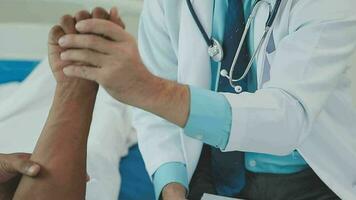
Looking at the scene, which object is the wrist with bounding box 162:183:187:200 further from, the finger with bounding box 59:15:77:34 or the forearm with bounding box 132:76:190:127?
the finger with bounding box 59:15:77:34

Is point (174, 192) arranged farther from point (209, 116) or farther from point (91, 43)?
point (91, 43)

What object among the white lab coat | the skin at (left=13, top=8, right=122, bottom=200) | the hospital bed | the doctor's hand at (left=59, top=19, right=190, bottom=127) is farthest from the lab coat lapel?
the hospital bed

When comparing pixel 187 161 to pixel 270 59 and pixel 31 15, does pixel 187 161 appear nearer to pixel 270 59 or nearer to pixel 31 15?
pixel 270 59

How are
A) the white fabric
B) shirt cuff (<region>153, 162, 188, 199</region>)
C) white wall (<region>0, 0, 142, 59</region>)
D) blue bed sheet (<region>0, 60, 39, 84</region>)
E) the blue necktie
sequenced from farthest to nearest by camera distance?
white wall (<region>0, 0, 142, 59</region>) → blue bed sheet (<region>0, 60, 39, 84</region>) → the white fabric → shirt cuff (<region>153, 162, 188, 199</region>) → the blue necktie

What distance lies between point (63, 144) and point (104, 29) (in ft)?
1.22

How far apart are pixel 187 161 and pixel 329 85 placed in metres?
0.41

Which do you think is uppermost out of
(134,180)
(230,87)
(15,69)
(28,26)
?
(230,87)

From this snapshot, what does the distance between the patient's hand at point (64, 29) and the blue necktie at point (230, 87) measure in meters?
0.30

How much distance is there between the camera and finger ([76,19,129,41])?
0.71m

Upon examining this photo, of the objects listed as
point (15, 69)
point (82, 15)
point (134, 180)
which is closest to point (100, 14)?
point (82, 15)

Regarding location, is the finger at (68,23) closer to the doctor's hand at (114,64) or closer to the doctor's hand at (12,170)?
the doctor's hand at (114,64)

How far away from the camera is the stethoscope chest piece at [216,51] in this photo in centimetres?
104

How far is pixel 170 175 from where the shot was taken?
117cm

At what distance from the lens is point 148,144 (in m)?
1.24
